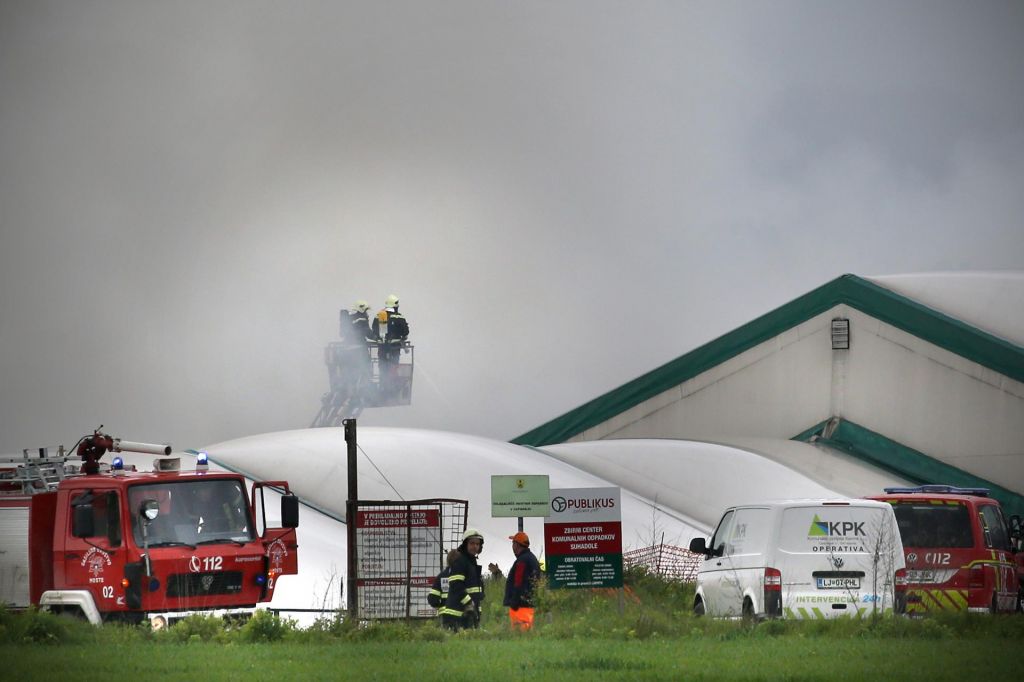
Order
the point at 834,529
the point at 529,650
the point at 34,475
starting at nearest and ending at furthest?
the point at 529,650, the point at 834,529, the point at 34,475

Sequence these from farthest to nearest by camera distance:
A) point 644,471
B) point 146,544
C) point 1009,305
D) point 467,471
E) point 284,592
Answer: point 1009,305 < point 644,471 < point 467,471 < point 284,592 < point 146,544

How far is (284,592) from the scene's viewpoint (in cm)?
1952

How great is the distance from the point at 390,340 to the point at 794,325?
1297 cm

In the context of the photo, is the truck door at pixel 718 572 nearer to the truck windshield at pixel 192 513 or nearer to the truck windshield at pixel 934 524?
the truck windshield at pixel 934 524

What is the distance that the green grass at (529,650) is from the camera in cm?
1044

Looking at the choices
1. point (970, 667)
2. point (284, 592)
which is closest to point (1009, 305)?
point (284, 592)

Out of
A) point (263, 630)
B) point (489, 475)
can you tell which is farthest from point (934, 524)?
point (489, 475)

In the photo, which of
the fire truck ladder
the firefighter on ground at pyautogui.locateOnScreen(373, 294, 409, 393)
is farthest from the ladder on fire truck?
the fire truck ladder

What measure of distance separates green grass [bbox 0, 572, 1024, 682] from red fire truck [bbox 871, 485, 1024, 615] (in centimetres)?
130

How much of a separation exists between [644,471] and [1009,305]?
42.3 feet

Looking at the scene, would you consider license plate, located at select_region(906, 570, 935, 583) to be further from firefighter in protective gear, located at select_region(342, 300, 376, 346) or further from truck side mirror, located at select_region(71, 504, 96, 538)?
firefighter in protective gear, located at select_region(342, 300, 376, 346)

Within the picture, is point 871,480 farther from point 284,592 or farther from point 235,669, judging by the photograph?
point 235,669

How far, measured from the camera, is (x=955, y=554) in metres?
14.8

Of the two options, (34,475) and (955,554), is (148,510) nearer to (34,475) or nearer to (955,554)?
(34,475)
